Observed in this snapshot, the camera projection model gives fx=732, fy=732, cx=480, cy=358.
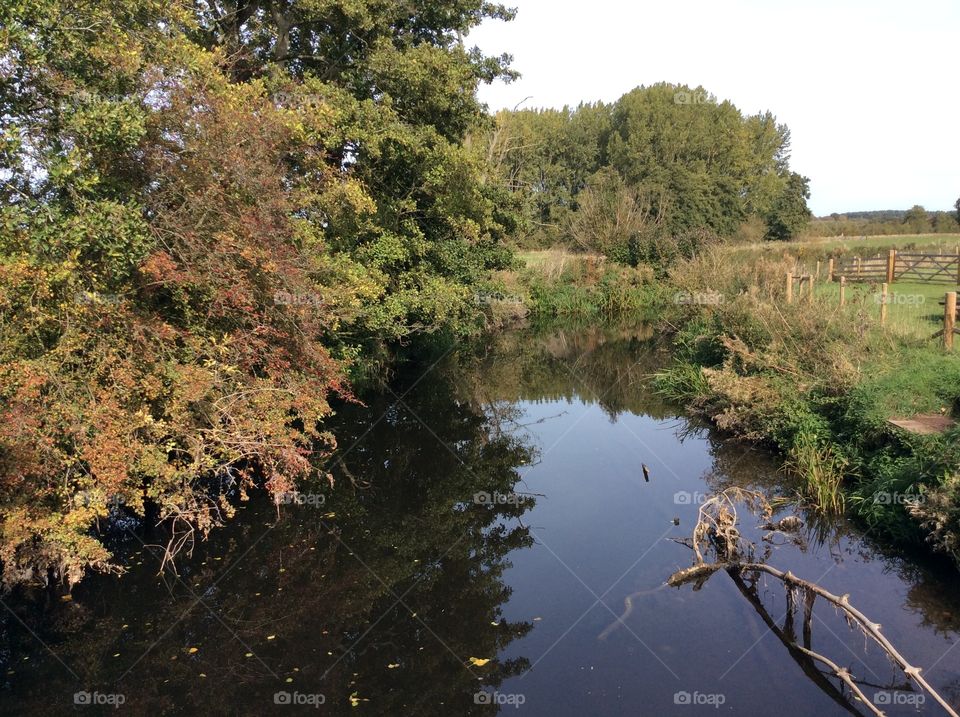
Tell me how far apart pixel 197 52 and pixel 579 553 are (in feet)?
31.1

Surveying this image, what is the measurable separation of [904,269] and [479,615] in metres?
26.3

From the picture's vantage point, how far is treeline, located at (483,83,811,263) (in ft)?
145

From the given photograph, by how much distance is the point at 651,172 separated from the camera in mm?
55438

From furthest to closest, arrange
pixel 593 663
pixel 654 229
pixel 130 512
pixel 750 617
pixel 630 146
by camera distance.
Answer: pixel 630 146 → pixel 654 229 → pixel 130 512 → pixel 750 617 → pixel 593 663

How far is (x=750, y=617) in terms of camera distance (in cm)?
833

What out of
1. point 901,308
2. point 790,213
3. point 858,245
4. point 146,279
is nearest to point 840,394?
point 901,308

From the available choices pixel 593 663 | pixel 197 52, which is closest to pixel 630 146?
pixel 197 52

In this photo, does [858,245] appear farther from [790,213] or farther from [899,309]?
[899,309]

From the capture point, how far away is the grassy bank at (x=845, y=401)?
9391 millimetres

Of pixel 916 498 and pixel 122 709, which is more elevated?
pixel 916 498

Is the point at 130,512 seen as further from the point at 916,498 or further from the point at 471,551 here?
the point at 916,498

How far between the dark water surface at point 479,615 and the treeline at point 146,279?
930 mm

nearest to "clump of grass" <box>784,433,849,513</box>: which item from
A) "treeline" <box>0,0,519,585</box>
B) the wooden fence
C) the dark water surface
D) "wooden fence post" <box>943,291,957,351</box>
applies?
the dark water surface

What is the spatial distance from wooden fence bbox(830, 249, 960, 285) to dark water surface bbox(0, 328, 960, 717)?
60.3 ft
